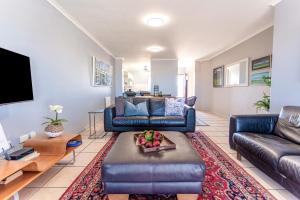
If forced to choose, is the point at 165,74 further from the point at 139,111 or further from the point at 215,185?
the point at 215,185

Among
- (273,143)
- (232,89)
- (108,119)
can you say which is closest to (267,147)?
(273,143)

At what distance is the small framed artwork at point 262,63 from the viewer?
3780 mm

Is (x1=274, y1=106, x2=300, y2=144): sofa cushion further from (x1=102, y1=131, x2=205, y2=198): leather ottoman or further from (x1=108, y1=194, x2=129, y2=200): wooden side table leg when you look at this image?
(x1=108, y1=194, x2=129, y2=200): wooden side table leg

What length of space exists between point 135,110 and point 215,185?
230cm

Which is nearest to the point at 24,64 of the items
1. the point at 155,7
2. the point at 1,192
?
the point at 1,192

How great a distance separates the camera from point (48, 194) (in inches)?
66.2

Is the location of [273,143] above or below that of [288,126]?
below

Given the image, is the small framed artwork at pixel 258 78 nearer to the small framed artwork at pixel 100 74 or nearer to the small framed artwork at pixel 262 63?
the small framed artwork at pixel 262 63

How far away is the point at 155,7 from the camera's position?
294 cm

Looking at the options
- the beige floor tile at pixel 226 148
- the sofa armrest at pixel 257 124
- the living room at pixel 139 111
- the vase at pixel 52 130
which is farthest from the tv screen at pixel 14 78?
the beige floor tile at pixel 226 148

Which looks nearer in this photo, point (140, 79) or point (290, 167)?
point (290, 167)

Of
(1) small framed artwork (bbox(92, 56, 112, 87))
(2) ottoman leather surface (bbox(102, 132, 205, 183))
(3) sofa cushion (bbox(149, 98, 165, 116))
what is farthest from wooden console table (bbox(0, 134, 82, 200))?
(1) small framed artwork (bbox(92, 56, 112, 87))

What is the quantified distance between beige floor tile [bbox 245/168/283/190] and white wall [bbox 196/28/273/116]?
2443 millimetres

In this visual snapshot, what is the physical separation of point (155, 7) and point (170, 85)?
515 centimetres
